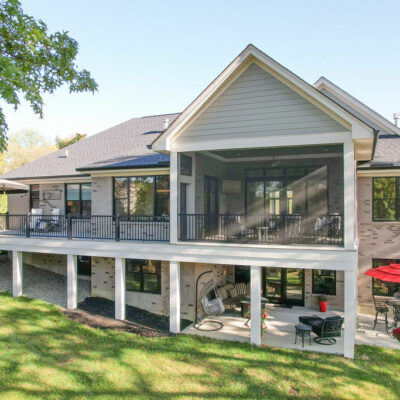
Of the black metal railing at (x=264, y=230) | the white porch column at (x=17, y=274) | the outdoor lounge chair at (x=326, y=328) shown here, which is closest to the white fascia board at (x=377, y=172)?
the black metal railing at (x=264, y=230)

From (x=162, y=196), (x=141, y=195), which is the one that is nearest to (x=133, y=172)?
(x=141, y=195)

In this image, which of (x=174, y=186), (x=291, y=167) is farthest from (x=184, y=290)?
(x=291, y=167)

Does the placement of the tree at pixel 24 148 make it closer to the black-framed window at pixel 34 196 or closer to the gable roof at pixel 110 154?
the gable roof at pixel 110 154

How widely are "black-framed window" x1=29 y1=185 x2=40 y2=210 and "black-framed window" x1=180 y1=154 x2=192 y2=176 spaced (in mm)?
9175

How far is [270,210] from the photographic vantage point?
15.3 meters

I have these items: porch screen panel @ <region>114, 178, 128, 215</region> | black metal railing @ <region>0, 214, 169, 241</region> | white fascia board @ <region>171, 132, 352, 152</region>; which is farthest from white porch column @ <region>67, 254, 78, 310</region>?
white fascia board @ <region>171, 132, 352, 152</region>

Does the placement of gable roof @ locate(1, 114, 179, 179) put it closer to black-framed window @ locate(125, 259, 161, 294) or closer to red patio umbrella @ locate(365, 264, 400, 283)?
black-framed window @ locate(125, 259, 161, 294)

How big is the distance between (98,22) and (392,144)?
42.9ft

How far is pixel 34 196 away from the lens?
17.9 m

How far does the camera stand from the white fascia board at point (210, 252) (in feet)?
32.3

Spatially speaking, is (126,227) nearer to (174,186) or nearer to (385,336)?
(174,186)

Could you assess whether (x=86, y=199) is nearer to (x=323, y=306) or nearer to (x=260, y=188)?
(x=260, y=188)

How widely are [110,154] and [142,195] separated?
139 inches

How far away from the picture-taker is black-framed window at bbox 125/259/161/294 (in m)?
13.9
